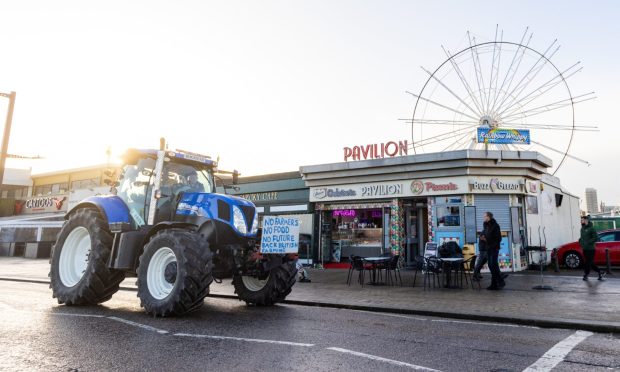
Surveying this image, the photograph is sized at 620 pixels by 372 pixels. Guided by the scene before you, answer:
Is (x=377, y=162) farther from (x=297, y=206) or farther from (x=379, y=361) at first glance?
(x=379, y=361)

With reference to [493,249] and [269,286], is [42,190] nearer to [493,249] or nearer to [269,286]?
[269,286]

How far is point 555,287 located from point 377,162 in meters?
8.71

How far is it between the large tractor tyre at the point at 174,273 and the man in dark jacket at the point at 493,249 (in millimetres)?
7881

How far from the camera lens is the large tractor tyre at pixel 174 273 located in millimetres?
6031

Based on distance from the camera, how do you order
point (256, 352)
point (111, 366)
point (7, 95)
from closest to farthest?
point (111, 366) → point (256, 352) → point (7, 95)

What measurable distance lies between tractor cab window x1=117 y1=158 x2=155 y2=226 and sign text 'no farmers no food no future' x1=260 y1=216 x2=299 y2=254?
2.37 metres

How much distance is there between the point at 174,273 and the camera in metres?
6.43

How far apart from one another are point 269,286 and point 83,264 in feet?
12.9

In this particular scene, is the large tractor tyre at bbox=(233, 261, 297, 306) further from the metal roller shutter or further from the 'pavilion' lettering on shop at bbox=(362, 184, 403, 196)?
the metal roller shutter

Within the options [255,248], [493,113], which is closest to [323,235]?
[493,113]

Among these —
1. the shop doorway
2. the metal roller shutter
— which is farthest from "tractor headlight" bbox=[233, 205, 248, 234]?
the shop doorway

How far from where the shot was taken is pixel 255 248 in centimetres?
759

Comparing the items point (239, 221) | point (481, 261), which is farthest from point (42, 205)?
point (481, 261)

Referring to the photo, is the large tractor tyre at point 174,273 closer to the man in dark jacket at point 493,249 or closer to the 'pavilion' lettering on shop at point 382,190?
the man in dark jacket at point 493,249
